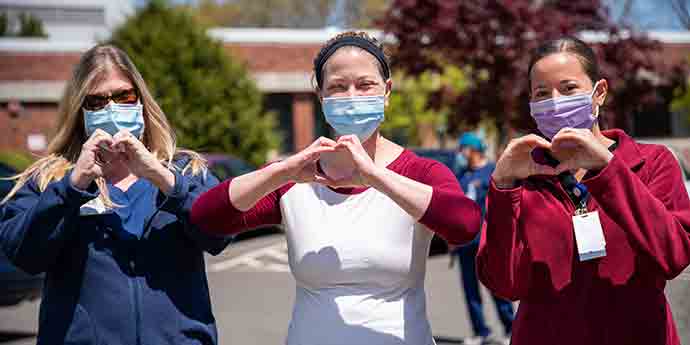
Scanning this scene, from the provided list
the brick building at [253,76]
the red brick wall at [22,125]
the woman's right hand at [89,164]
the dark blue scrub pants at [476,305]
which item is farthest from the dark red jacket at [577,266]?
the red brick wall at [22,125]

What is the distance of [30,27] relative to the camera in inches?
1794

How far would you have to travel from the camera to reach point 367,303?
2746mm

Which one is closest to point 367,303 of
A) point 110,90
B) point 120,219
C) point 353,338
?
point 353,338

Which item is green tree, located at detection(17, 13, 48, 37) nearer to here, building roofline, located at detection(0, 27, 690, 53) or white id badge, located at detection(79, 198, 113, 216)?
building roofline, located at detection(0, 27, 690, 53)

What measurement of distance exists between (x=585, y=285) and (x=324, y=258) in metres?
0.81

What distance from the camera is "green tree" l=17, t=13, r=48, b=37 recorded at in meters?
45.4

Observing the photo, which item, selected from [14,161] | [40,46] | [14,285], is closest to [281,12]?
[40,46]

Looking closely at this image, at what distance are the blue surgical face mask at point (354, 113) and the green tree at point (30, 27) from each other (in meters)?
45.8

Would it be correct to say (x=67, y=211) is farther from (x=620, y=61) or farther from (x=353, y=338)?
(x=620, y=61)

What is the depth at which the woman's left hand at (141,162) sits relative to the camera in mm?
2893

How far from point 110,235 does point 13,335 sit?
6680 millimetres

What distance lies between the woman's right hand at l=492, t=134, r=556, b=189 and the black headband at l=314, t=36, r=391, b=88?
1.69ft

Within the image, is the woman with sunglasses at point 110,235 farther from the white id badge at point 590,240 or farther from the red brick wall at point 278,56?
the red brick wall at point 278,56

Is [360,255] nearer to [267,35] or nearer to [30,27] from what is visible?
[267,35]
